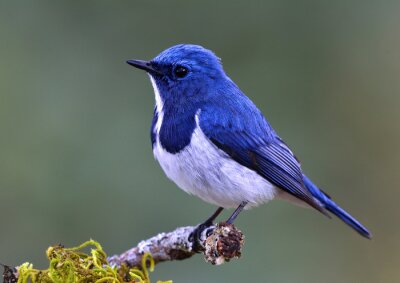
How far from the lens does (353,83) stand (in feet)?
25.9

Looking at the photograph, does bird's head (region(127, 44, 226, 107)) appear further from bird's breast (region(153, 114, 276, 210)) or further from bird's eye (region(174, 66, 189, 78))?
bird's breast (region(153, 114, 276, 210))

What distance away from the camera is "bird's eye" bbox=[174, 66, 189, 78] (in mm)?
5091

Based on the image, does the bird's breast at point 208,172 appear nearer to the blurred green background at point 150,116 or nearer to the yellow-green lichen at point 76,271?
the blurred green background at point 150,116

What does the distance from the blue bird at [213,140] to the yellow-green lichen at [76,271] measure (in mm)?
1197

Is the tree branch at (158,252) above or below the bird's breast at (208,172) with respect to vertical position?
below

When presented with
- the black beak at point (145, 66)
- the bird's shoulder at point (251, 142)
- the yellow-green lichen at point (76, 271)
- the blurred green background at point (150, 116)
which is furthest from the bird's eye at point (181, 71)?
the yellow-green lichen at point (76, 271)

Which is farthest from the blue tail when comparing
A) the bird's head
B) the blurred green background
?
the bird's head

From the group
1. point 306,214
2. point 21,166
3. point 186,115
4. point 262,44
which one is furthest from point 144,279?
point 262,44

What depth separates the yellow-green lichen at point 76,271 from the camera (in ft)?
11.0

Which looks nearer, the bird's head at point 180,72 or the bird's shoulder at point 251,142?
the bird's shoulder at point 251,142

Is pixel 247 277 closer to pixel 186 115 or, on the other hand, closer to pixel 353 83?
pixel 186 115

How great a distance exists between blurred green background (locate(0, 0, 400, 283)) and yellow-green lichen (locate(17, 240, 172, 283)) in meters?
2.00

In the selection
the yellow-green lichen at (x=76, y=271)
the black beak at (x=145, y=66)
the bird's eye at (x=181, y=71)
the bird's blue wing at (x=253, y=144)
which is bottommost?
the yellow-green lichen at (x=76, y=271)

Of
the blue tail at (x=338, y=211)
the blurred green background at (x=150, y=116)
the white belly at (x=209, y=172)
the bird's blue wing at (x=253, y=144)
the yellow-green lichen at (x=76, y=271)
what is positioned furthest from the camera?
the blurred green background at (x=150, y=116)
